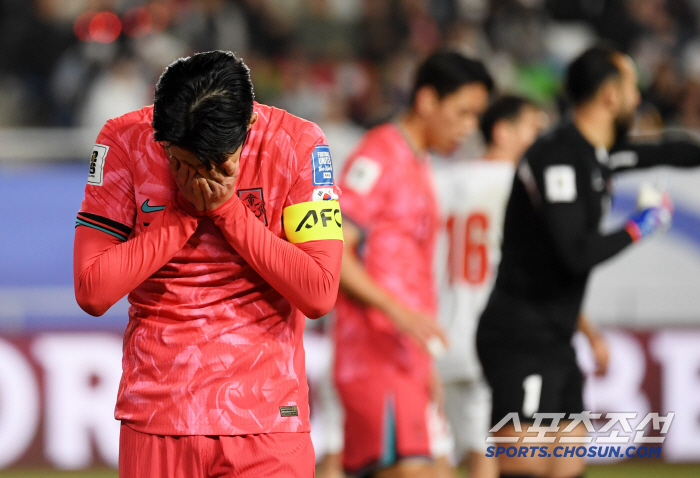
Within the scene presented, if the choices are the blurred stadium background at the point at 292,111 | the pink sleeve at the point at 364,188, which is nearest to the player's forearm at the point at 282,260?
the pink sleeve at the point at 364,188

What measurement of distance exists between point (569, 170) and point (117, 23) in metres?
6.45

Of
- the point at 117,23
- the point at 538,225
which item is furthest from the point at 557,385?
the point at 117,23

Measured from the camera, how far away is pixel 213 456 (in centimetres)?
233

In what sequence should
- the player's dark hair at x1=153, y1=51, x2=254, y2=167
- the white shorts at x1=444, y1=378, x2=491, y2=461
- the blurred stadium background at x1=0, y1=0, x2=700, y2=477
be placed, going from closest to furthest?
1. the player's dark hair at x1=153, y1=51, x2=254, y2=167
2. the white shorts at x1=444, y1=378, x2=491, y2=461
3. the blurred stadium background at x1=0, y1=0, x2=700, y2=477

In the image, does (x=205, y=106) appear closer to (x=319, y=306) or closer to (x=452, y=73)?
(x=319, y=306)

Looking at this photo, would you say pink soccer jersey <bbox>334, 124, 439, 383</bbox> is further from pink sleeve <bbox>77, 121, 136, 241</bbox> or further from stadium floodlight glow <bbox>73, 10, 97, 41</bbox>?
stadium floodlight glow <bbox>73, 10, 97, 41</bbox>

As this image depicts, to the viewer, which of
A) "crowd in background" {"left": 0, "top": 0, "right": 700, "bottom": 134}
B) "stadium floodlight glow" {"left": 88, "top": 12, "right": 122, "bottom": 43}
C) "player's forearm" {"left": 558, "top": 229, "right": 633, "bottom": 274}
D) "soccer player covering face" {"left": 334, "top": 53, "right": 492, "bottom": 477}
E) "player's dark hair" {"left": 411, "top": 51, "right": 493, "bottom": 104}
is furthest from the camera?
"stadium floodlight glow" {"left": 88, "top": 12, "right": 122, "bottom": 43}

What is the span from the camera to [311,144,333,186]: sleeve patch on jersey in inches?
93.8

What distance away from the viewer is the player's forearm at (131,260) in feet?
7.38

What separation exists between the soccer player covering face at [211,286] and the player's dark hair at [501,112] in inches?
132

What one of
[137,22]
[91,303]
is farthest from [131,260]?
[137,22]

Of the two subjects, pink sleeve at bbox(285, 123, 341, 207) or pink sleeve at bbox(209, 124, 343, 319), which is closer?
pink sleeve at bbox(209, 124, 343, 319)

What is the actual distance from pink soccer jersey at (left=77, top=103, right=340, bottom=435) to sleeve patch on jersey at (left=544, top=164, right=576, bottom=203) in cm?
147

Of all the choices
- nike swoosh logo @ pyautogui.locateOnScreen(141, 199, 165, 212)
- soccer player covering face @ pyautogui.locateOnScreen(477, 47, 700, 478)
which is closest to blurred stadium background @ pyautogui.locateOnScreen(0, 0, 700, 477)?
soccer player covering face @ pyautogui.locateOnScreen(477, 47, 700, 478)
